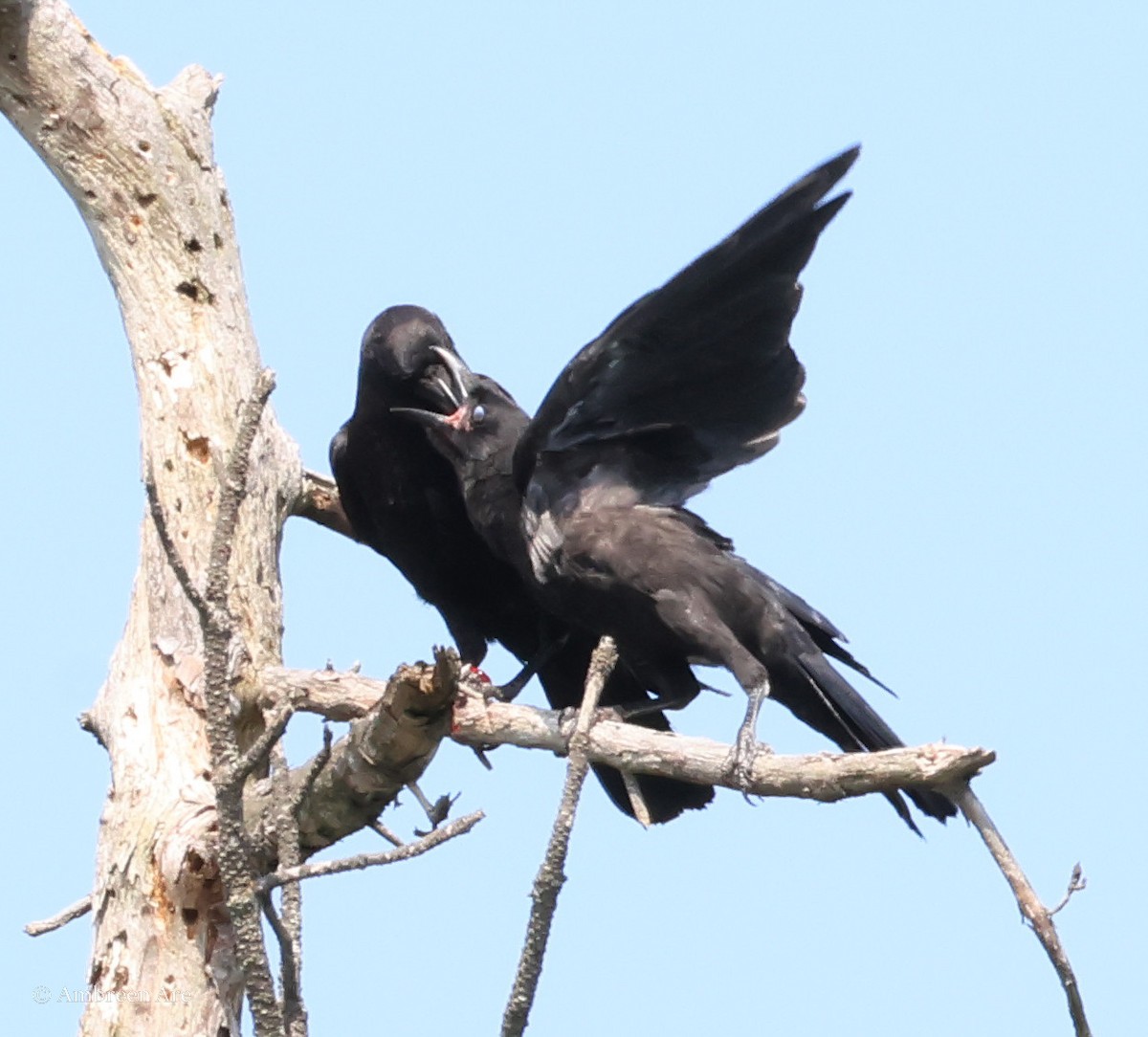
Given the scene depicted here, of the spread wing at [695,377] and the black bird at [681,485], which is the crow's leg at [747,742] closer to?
the black bird at [681,485]

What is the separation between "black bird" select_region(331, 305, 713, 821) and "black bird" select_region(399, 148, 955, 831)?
1.03ft

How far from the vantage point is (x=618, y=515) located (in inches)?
172

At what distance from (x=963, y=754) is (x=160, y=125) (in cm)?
274

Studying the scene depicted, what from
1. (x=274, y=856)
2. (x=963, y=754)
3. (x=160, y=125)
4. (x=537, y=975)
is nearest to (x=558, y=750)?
(x=274, y=856)

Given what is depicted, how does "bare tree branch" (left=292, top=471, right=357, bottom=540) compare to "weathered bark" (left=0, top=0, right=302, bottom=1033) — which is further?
"bare tree branch" (left=292, top=471, right=357, bottom=540)

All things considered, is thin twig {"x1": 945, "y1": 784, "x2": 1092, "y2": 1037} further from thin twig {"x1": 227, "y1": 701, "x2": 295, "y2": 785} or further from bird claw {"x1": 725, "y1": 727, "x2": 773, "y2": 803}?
thin twig {"x1": 227, "y1": 701, "x2": 295, "y2": 785}

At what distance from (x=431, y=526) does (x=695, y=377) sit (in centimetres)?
98

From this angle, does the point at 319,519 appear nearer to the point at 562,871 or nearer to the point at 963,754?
the point at 963,754

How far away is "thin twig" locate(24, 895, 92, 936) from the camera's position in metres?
4.00

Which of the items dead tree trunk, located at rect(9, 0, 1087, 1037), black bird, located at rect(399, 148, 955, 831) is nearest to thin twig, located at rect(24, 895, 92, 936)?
dead tree trunk, located at rect(9, 0, 1087, 1037)

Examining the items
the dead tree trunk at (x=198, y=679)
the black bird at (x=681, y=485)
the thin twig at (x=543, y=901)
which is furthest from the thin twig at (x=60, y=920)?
the thin twig at (x=543, y=901)

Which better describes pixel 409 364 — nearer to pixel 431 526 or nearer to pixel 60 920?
pixel 431 526

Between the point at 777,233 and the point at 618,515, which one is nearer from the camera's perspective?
the point at 777,233

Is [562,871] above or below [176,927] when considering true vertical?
below
